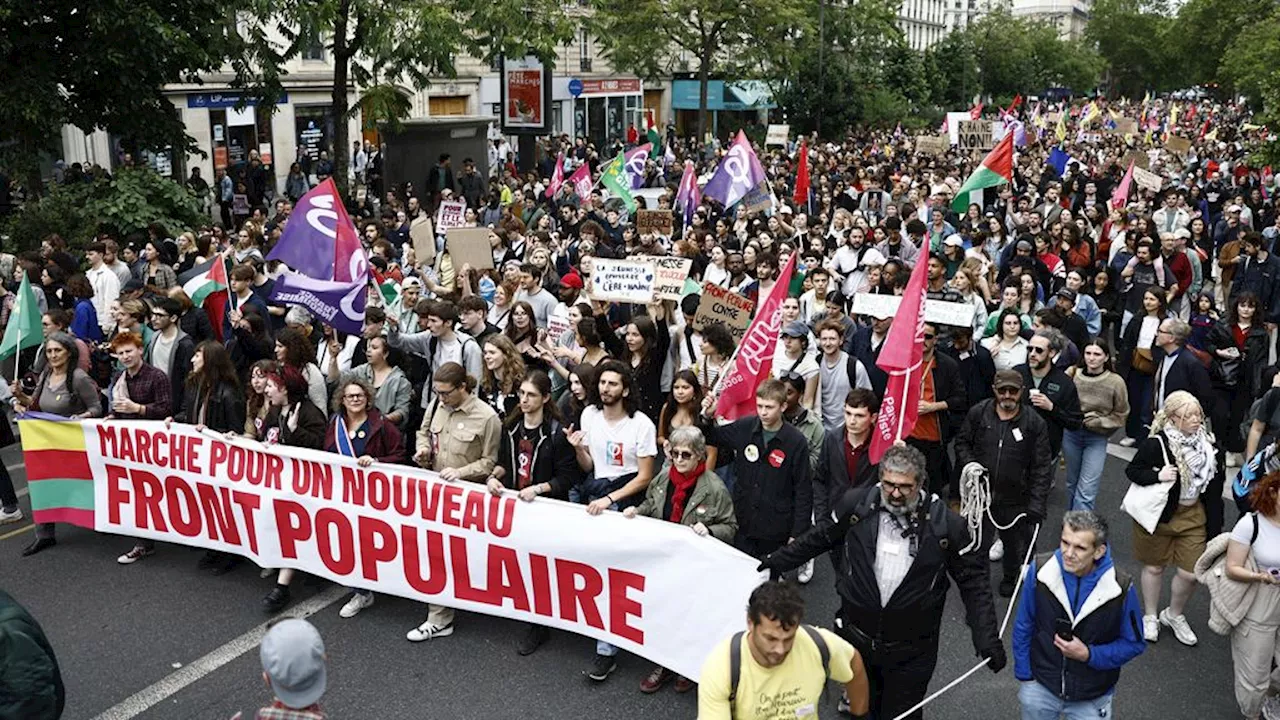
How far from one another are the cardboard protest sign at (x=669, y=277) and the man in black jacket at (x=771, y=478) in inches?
127

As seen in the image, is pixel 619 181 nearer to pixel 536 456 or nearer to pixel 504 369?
pixel 504 369

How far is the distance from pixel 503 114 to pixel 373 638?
20059 millimetres

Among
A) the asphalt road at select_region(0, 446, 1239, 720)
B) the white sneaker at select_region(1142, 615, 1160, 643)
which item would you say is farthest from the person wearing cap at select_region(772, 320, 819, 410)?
the white sneaker at select_region(1142, 615, 1160, 643)

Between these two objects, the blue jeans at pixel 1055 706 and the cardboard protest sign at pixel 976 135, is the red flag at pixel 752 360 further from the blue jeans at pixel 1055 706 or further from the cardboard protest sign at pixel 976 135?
the cardboard protest sign at pixel 976 135

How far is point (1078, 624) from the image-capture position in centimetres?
474

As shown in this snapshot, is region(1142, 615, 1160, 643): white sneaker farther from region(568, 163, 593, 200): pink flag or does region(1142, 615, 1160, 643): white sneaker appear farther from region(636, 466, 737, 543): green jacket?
region(568, 163, 593, 200): pink flag

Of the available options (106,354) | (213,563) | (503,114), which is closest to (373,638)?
(213,563)

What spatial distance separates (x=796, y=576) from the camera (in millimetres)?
7453

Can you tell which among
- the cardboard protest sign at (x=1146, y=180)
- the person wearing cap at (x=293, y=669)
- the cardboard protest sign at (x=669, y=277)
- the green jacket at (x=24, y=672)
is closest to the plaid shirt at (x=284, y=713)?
the person wearing cap at (x=293, y=669)

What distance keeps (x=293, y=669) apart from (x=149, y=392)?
4753 mm

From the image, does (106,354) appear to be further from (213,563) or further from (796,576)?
(796,576)

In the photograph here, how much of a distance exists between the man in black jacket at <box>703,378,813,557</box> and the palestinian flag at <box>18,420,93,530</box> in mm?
4479

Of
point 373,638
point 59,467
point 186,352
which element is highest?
point 186,352

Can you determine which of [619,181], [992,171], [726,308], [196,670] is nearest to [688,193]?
[619,181]
